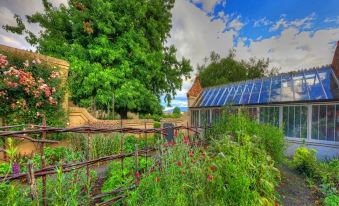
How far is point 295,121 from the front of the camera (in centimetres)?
824

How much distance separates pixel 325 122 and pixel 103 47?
35.2 ft

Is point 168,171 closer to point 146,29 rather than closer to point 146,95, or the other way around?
point 146,95

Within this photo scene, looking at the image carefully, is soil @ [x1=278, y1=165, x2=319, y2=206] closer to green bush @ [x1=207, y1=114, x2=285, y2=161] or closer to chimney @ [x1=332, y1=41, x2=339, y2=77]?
green bush @ [x1=207, y1=114, x2=285, y2=161]

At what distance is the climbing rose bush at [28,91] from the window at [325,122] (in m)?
9.96

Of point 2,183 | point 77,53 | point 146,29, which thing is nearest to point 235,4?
point 146,29

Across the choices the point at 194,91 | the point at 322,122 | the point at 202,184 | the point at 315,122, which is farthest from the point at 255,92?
the point at 202,184

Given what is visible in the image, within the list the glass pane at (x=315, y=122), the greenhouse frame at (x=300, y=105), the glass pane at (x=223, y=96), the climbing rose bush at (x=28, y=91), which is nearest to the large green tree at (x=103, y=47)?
the climbing rose bush at (x=28, y=91)

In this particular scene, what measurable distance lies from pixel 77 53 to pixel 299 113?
1118cm

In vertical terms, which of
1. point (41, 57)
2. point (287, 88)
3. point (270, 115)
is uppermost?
point (41, 57)

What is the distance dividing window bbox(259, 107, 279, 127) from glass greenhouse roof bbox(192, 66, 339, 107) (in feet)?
1.41

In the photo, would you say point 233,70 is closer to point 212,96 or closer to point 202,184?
point 212,96

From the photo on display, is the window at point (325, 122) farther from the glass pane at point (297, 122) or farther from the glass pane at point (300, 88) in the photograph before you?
the glass pane at point (300, 88)

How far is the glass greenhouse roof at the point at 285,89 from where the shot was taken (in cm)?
788

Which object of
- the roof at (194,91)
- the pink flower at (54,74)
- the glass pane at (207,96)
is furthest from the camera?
the roof at (194,91)
